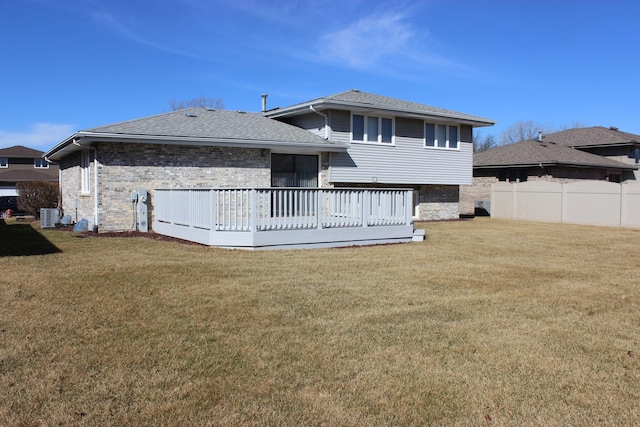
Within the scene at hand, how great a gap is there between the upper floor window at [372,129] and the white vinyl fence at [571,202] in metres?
7.90

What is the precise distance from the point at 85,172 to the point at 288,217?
28.2 feet

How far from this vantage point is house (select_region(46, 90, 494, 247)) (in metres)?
14.4

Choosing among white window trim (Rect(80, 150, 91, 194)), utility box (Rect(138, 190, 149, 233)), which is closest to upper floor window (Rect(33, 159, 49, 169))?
white window trim (Rect(80, 150, 91, 194))

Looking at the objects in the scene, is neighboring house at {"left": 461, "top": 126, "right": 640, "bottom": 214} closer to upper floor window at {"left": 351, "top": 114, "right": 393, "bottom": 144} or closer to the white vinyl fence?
the white vinyl fence

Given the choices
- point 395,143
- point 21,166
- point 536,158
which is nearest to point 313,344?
point 395,143

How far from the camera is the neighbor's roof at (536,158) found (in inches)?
1050

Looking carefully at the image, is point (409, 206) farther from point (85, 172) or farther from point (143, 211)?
point (85, 172)

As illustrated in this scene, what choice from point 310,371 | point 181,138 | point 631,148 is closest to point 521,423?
point 310,371

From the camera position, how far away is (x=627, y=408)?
368cm

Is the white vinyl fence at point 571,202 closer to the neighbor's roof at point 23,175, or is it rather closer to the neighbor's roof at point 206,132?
the neighbor's roof at point 206,132

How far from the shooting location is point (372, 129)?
19250 mm

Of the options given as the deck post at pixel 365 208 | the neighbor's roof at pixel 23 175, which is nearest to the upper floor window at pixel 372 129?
the deck post at pixel 365 208

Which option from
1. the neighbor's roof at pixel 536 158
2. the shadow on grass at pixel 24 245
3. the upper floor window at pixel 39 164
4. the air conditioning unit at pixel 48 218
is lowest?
the shadow on grass at pixel 24 245

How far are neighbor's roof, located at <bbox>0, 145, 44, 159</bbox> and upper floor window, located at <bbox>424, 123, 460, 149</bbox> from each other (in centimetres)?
4020
